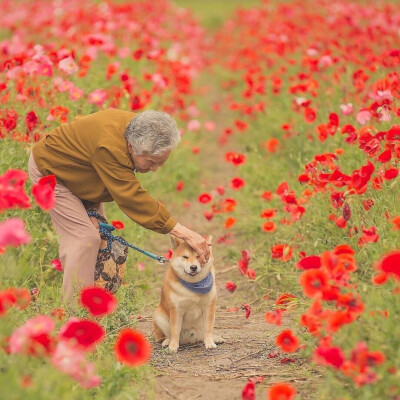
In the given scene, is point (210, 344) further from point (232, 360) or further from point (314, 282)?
point (314, 282)

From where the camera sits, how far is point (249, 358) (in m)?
3.91

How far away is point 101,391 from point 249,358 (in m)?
1.07

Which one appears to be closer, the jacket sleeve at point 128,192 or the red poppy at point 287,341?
the red poppy at point 287,341

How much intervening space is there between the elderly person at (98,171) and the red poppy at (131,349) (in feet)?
2.84

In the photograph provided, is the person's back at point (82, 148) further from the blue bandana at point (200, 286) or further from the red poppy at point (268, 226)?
the red poppy at point (268, 226)

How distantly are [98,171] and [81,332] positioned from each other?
1.41 meters

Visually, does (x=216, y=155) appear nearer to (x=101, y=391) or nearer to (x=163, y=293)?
(x=163, y=293)

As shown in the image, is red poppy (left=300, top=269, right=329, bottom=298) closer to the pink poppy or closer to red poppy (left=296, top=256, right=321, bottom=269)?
red poppy (left=296, top=256, right=321, bottom=269)

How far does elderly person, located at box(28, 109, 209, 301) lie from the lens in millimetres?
3961

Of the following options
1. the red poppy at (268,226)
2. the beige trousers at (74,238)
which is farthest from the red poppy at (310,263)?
the red poppy at (268,226)

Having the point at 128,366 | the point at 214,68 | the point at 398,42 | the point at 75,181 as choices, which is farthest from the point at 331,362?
the point at 214,68

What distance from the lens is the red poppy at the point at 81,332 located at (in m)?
2.78

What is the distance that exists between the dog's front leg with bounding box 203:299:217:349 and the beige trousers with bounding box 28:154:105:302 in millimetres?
678

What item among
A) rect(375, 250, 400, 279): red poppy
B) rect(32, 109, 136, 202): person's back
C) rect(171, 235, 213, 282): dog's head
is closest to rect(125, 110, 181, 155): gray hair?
rect(32, 109, 136, 202): person's back
